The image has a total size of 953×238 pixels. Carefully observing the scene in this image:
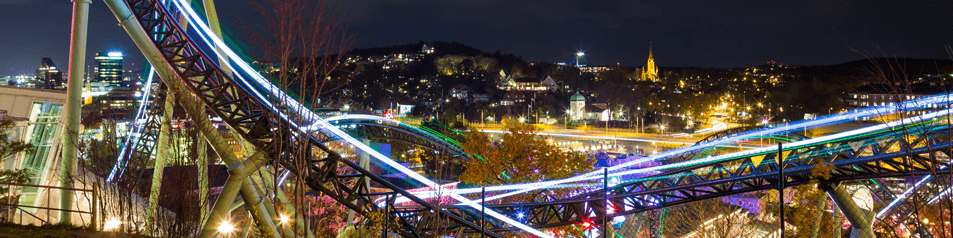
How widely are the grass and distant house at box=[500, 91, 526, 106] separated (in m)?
80.5

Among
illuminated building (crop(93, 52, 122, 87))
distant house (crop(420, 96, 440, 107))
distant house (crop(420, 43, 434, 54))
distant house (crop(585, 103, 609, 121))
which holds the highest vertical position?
distant house (crop(420, 43, 434, 54))

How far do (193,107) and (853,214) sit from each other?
405 inches

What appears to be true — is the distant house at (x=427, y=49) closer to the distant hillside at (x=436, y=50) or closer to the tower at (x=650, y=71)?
the distant hillside at (x=436, y=50)

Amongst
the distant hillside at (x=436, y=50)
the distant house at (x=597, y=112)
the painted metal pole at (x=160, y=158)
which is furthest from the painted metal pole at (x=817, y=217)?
the distant hillside at (x=436, y=50)

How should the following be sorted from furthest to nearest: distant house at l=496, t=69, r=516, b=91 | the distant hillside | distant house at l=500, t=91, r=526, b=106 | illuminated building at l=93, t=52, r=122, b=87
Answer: the distant hillside < distant house at l=496, t=69, r=516, b=91 < distant house at l=500, t=91, r=526, b=106 < illuminated building at l=93, t=52, r=122, b=87

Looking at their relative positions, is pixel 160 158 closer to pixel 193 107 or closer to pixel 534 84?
pixel 193 107

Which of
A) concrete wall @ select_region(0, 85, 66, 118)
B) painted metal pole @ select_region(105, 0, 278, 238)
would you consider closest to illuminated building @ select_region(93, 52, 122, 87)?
concrete wall @ select_region(0, 85, 66, 118)

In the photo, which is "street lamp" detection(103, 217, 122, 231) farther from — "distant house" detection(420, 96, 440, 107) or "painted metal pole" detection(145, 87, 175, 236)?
"distant house" detection(420, 96, 440, 107)

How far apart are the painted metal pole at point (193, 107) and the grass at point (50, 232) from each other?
1682mm

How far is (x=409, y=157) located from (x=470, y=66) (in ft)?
281

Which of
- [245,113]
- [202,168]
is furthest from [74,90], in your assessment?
[245,113]

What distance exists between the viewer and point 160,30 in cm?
838

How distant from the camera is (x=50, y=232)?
747 cm

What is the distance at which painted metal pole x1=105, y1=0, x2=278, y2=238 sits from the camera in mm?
7914
